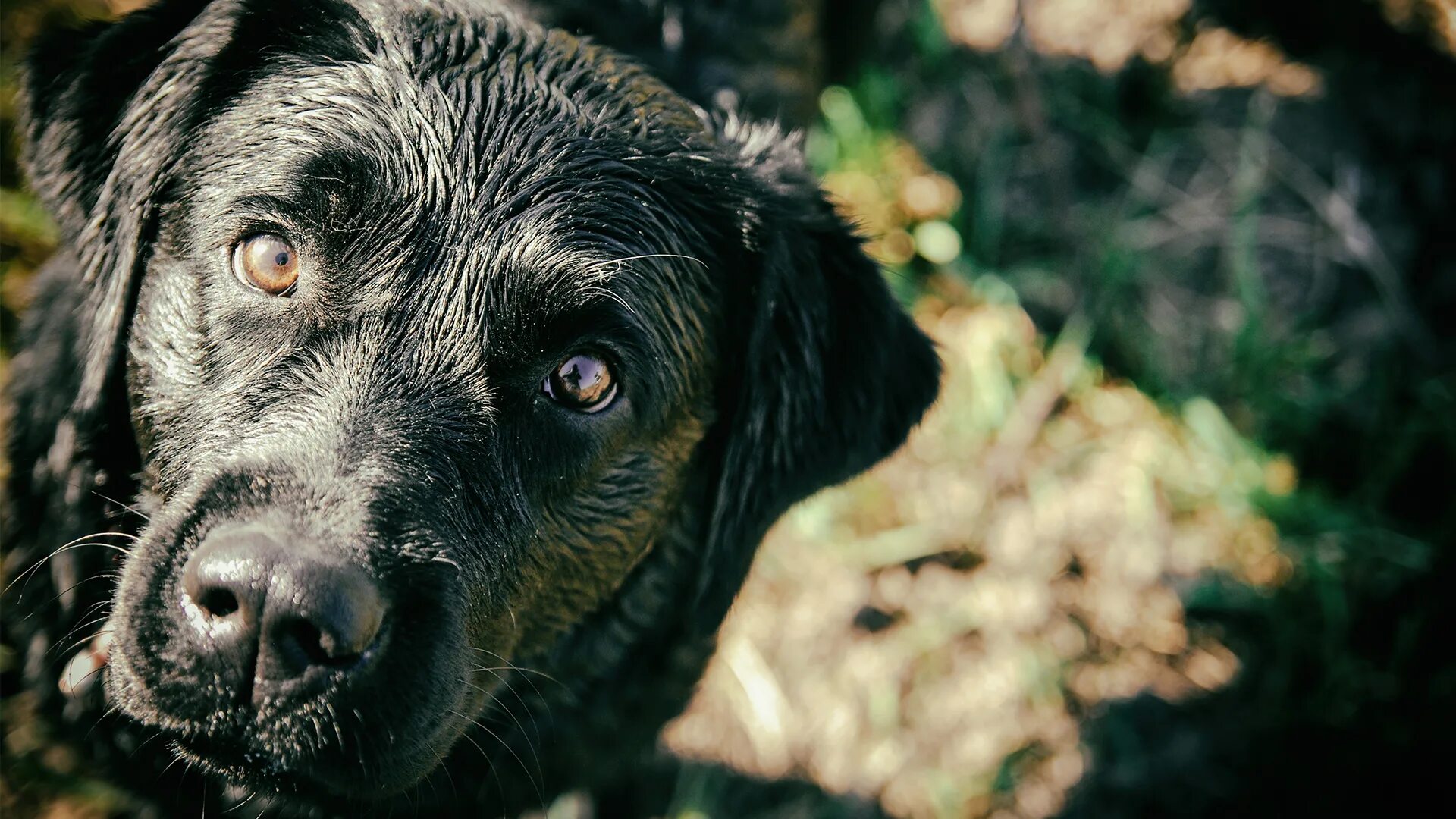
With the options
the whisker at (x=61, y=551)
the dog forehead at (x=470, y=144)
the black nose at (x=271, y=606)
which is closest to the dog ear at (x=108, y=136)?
the dog forehead at (x=470, y=144)

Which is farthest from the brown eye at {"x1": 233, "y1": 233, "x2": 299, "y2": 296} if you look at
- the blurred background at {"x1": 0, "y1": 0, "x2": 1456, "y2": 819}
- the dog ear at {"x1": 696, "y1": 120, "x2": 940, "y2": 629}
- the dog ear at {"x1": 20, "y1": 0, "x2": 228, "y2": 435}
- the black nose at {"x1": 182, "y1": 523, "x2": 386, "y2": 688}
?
the blurred background at {"x1": 0, "y1": 0, "x2": 1456, "y2": 819}

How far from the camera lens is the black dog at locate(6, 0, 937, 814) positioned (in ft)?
5.47

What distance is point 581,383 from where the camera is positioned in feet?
6.48

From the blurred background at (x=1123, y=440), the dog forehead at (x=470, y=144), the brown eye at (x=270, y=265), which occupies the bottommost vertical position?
the blurred background at (x=1123, y=440)

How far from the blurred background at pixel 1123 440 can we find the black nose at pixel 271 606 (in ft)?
4.95

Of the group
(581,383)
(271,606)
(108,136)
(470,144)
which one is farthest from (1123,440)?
(108,136)

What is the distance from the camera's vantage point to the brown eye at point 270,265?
1874mm

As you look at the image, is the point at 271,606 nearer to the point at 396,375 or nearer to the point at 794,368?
the point at 396,375

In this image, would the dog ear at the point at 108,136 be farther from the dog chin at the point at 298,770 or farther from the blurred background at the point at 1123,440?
the blurred background at the point at 1123,440

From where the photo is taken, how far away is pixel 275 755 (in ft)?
5.40

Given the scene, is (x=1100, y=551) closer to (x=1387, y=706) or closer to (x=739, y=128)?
(x=1387, y=706)

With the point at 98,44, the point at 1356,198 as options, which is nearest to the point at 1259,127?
the point at 1356,198

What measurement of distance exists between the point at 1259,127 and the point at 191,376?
14.7 feet

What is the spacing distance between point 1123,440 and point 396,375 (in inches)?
121
